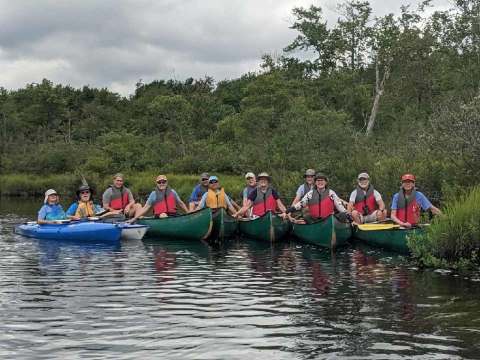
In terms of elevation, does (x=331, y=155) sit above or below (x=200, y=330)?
above

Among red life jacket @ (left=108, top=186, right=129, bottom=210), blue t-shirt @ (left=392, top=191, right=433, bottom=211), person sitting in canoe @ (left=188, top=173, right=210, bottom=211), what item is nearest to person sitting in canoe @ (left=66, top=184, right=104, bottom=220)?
red life jacket @ (left=108, top=186, right=129, bottom=210)

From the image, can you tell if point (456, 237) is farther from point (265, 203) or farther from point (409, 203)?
point (265, 203)

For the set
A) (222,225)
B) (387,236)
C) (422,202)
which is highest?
(422,202)

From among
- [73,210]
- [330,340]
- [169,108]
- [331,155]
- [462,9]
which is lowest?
[330,340]

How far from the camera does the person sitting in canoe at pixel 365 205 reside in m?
13.7

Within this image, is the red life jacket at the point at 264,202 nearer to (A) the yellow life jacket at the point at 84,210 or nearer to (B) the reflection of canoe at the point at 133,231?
(B) the reflection of canoe at the point at 133,231

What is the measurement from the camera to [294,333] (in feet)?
21.0

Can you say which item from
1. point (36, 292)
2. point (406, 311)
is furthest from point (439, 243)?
point (36, 292)

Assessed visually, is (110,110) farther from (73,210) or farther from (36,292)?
(36,292)

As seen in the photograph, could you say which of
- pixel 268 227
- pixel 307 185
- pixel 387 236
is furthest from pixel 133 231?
pixel 387 236

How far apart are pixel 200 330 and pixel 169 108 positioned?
3177 centimetres

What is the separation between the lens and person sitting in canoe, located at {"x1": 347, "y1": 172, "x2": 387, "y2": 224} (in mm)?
13703

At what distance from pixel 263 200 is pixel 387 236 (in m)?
3.62

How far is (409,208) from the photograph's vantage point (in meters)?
12.3
